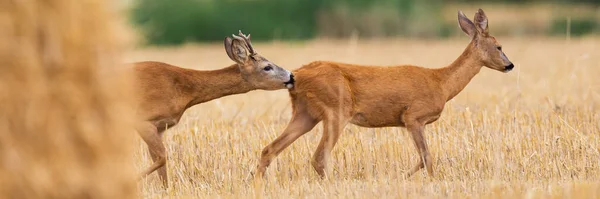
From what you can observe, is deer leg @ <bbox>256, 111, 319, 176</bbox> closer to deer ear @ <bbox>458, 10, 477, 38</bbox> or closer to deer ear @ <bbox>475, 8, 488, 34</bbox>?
deer ear @ <bbox>458, 10, 477, 38</bbox>

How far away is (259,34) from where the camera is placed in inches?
1394

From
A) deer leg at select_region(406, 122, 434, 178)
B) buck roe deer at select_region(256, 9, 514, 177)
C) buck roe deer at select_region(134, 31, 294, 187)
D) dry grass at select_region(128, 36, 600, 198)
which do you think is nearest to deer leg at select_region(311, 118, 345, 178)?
buck roe deer at select_region(256, 9, 514, 177)

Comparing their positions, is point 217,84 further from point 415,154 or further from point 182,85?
point 415,154

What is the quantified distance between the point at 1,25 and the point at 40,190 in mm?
841

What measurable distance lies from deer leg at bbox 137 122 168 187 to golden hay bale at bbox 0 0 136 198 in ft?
13.1

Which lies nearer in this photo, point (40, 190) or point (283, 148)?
point (40, 190)

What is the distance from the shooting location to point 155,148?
999 centimetres

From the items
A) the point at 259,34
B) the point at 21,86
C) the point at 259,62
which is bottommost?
the point at 259,34

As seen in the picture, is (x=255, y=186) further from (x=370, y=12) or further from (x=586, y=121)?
(x=370, y=12)

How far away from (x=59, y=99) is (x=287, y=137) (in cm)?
484

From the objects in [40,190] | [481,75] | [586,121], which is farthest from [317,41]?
[40,190]

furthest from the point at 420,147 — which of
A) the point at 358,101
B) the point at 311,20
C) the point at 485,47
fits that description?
the point at 311,20

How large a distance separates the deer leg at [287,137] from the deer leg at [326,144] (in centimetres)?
21

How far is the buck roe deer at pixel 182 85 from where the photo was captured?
33.3ft
